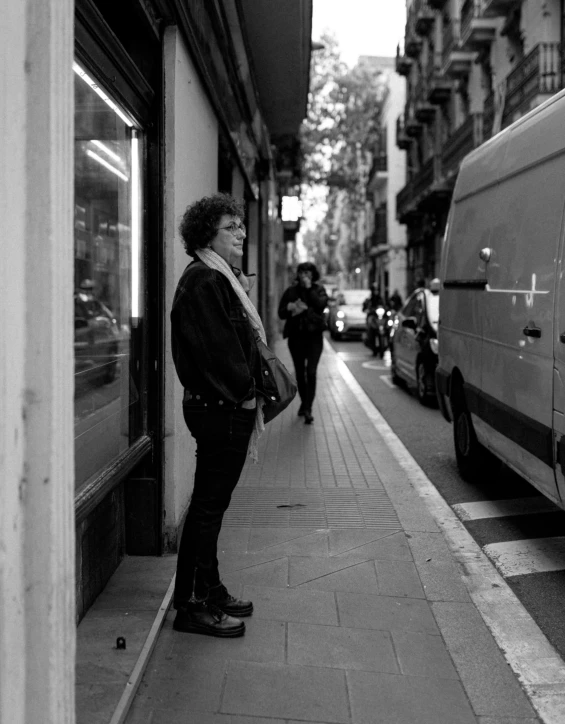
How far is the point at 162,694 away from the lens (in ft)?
11.7

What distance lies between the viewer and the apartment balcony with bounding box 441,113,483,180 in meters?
27.3

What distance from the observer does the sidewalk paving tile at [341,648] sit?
389 centimetres

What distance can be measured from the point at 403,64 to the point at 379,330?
24468 mm

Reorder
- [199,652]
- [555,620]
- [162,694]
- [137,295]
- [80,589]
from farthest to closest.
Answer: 1. [137,295]
2. [555,620]
3. [80,589]
4. [199,652]
5. [162,694]

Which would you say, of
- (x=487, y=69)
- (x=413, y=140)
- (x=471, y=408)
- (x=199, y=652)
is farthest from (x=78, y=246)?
(x=413, y=140)

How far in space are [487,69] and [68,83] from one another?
90.7 ft

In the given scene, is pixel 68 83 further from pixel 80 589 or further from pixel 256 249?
pixel 256 249

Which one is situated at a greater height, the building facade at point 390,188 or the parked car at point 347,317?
the building facade at point 390,188

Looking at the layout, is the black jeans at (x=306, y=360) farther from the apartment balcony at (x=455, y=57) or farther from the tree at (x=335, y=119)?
the tree at (x=335, y=119)

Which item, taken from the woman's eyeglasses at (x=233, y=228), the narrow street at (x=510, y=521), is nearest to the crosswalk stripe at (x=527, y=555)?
the narrow street at (x=510, y=521)

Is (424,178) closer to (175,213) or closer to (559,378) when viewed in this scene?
(175,213)

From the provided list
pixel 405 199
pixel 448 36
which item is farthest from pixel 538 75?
pixel 405 199

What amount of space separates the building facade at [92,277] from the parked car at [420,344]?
146 inches

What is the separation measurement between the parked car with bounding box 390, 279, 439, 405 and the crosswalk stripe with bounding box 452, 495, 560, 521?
5410 millimetres
